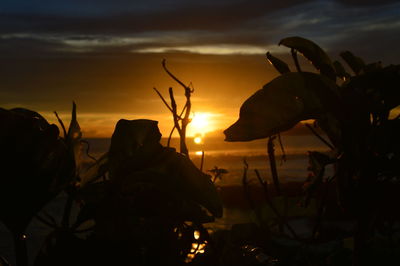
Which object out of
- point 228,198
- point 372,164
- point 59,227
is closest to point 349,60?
point 372,164

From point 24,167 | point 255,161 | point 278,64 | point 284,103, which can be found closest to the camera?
point 24,167

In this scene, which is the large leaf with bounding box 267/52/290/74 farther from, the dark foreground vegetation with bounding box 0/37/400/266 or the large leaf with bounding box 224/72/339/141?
the large leaf with bounding box 224/72/339/141

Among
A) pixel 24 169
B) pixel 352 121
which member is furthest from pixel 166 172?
pixel 352 121

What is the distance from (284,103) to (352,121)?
13cm

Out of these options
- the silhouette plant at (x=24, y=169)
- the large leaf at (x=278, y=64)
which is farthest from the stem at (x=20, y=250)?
the large leaf at (x=278, y=64)

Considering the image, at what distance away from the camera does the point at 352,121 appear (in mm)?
880

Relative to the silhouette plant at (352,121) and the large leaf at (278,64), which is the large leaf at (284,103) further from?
the large leaf at (278,64)

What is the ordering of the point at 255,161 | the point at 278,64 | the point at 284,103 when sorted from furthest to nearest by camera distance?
the point at 255,161
the point at 278,64
the point at 284,103

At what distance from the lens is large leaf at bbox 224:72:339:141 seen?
0.85 m

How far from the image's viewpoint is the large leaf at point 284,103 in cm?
85

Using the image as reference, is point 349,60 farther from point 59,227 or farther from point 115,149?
point 59,227

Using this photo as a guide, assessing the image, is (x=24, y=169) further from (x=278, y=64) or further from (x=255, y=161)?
(x=255, y=161)

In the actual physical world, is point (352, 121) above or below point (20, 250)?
above

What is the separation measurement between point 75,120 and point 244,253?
517 mm
